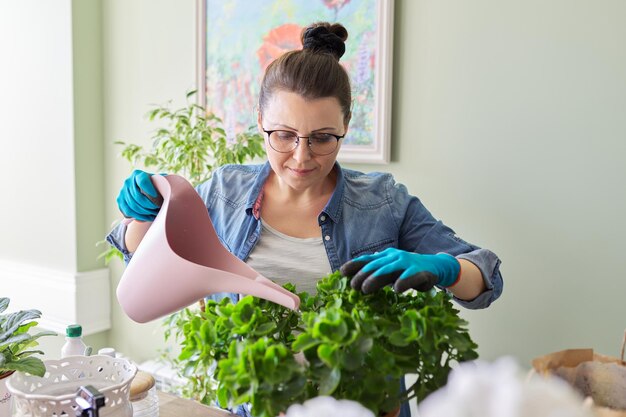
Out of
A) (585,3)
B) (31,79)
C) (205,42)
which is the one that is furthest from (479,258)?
(31,79)

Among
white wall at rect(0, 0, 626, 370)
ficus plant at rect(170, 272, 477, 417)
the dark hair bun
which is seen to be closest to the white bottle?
ficus plant at rect(170, 272, 477, 417)

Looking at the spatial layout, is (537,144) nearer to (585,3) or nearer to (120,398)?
(585,3)

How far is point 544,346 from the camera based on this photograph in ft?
5.75

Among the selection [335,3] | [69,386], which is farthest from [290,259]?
[335,3]

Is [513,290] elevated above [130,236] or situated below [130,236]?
below

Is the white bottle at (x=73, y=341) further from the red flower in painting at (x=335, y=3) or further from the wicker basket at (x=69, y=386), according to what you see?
the red flower in painting at (x=335, y=3)

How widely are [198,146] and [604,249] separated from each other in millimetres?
1298

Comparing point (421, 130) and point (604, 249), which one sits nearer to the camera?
point (604, 249)

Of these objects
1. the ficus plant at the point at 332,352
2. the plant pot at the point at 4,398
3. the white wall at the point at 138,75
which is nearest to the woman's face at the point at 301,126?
the ficus plant at the point at 332,352

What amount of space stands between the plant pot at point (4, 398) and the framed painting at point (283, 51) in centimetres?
121

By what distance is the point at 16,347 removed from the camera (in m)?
0.91

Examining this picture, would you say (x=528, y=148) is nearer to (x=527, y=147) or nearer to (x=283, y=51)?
(x=527, y=147)

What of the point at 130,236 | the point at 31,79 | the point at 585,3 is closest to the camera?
the point at 130,236

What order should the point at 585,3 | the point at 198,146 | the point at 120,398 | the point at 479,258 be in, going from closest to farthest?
the point at 120,398, the point at 479,258, the point at 585,3, the point at 198,146
